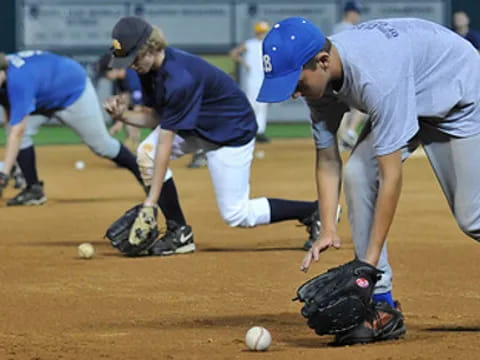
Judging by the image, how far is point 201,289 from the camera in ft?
25.8

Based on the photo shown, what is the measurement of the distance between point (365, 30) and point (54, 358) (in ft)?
7.01

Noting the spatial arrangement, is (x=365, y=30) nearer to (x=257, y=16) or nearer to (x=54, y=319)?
(x=54, y=319)

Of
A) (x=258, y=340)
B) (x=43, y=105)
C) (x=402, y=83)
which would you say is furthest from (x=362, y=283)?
(x=43, y=105)

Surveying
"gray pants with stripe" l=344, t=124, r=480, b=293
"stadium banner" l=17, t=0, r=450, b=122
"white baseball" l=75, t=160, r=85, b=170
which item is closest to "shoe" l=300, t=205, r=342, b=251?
"gray pants with stripe" l=344, t=124, r=480, b=293

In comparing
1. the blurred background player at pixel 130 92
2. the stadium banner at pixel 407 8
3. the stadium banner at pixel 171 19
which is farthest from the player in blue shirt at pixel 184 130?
the stadium banner at pixel 407 8

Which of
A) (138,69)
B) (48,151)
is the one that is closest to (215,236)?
(138,69)

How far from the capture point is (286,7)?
27625 millimetres

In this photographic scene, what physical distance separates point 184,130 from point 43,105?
372 cm

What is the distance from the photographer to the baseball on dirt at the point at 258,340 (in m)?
5.80

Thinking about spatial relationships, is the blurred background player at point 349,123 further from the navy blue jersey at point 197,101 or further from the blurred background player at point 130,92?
the navy blue jersey at point 197,101

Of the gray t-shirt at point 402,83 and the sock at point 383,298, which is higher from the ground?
the gray t-shirt at point 402,83

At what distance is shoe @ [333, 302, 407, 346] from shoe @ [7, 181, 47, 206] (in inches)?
300

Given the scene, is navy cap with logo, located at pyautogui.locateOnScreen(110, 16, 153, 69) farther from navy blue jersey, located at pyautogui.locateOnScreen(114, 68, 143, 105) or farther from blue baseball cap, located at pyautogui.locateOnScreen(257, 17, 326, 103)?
navy blue jersey, located at pyautogui.locateOnScreen(114, 68, 143, 105)

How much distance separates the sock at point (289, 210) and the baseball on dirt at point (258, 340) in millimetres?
3730
